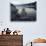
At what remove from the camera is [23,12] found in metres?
1.36

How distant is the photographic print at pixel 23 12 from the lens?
4.44ft

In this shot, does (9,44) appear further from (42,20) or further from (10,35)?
(42,20)

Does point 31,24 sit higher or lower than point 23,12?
lower

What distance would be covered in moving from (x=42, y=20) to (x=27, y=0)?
34cm

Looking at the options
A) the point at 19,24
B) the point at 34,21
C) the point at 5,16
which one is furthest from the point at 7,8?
the point at 34,21

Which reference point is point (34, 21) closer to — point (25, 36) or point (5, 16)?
point (25, 36)

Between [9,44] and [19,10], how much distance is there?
1.59 ft

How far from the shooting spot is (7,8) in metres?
1.38

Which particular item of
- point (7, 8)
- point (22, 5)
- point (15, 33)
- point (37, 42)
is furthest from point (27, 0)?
point (37, 42)

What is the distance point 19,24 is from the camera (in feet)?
4.51

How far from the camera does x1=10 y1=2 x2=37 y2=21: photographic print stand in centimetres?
135

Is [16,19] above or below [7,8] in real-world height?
below

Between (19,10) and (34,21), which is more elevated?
(19,10)

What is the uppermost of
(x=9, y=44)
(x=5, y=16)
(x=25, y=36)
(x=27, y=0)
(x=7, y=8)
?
(x=27, y=0)
